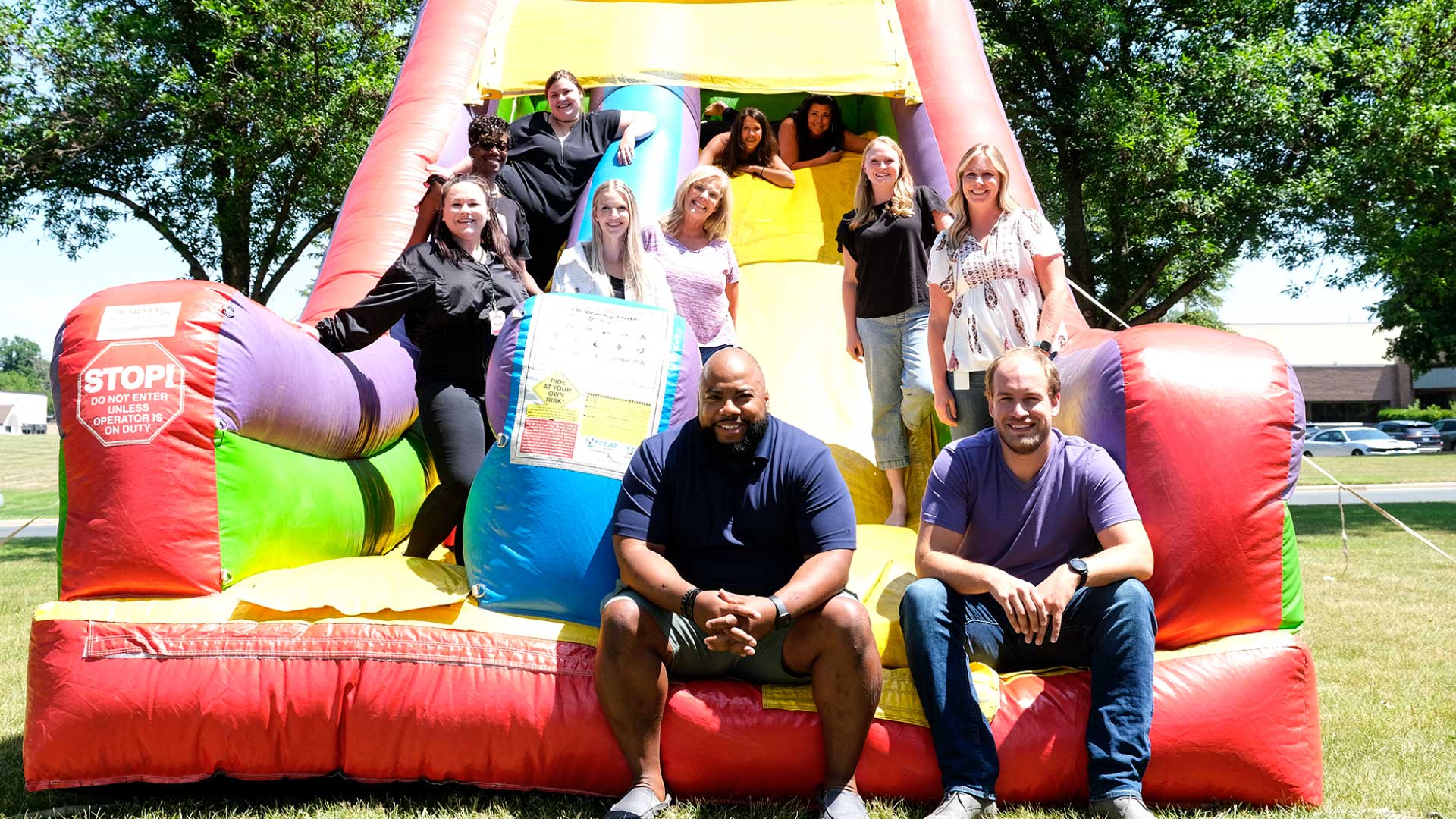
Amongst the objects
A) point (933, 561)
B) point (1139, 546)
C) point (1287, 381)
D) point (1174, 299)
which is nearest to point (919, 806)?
point (933, 561)

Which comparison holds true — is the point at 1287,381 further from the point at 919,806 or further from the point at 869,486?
the point at 869,486

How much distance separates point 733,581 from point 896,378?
167 centimetres

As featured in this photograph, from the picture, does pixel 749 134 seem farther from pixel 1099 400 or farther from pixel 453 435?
pixel 1099 400

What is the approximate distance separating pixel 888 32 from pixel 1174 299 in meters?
6.55

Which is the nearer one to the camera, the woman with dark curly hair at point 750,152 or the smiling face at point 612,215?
the smiling face at point 612,215

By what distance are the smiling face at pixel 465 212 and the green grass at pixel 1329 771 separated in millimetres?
1671

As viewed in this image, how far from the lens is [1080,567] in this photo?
2635 millimetres

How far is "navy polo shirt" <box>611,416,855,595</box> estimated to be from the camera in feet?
8.91

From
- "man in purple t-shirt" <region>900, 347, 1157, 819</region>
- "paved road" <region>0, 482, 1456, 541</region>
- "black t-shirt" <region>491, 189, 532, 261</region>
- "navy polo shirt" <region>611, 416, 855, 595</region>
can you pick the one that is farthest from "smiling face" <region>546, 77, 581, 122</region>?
"paved road" <region>0, 482, 1456, 541</region>

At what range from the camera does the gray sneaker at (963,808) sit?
98.0 inches

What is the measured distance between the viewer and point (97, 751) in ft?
9.02

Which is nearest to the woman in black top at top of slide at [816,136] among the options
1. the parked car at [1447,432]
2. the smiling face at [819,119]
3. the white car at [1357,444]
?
the smiling face at [819,119]

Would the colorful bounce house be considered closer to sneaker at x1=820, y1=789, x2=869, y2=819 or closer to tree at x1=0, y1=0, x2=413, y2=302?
sneaker at x1=820, y1=789, x2=869, y2=819

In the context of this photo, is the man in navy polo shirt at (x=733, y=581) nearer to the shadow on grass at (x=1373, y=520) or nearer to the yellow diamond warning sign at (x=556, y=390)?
the yellow diamond warning sign at (x=556, y=390)
